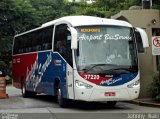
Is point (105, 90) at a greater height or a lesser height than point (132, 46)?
lesser

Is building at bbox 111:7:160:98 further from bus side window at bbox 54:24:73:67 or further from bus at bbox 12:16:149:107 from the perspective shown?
bus side window at bbox 54:24:73:67

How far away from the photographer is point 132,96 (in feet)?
53.2

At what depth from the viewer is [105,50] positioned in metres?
16.2

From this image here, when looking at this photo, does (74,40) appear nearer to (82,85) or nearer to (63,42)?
(82,85)

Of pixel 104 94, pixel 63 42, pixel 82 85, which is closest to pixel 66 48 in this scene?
pixel 63 42

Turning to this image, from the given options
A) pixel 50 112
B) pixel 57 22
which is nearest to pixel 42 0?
pixel 57 22

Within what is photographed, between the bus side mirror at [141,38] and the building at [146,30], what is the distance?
2.00 meters

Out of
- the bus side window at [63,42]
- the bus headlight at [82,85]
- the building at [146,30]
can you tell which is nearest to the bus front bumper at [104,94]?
the bus headlight at [82,85]

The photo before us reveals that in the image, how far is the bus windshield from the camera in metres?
15.9

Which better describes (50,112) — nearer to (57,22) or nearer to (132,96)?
(132,96)

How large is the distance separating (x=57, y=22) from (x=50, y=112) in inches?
174

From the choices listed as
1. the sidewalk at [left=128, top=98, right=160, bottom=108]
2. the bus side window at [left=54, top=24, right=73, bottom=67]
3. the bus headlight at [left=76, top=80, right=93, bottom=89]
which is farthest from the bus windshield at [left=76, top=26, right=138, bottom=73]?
the sidewalk at [left=128, top=98, right=160, bottom=108]

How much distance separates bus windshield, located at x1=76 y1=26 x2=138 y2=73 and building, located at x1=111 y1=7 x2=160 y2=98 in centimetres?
310

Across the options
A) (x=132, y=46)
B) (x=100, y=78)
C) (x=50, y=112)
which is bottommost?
(x=50, y=112)
